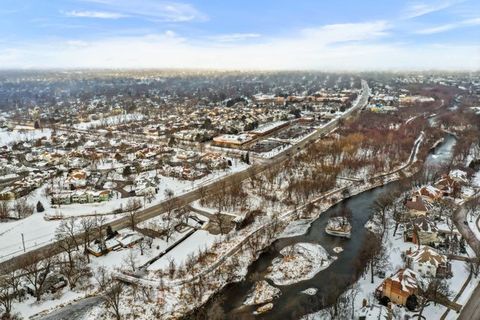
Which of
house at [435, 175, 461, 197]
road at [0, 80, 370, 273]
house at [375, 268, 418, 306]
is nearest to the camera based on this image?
→ house at [375, 268, 418, 306]

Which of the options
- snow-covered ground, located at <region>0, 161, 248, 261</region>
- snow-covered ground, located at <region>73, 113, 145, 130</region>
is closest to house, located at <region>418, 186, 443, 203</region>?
snow-covered ground, located at <region>0, 161, 248, 261</region>

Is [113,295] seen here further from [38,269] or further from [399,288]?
[399,288]

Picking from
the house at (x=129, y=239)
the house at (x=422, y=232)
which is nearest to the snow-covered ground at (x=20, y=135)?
the house at (x=129, y=239)

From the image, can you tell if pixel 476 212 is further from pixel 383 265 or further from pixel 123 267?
pixel 123 267

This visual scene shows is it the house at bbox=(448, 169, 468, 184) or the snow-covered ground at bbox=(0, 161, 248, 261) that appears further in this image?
the house at bbox=(448, 169, 468, 184)

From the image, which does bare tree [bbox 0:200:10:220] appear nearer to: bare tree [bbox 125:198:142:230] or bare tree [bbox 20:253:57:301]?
bare tree [bbox 20:253:57:301]

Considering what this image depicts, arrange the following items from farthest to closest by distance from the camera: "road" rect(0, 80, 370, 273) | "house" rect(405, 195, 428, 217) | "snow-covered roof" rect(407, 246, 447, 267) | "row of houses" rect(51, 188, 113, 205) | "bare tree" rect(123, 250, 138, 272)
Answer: "row of houses" rect(51, 188, 113, 205) → "house" rect(405, 195, 428, 217) → "road" rect(0, 80, 370, 273) → "bare tree" rect(123, 250, 138, 272) → "snow-covered roof" rect(407, 246, 447, 267)

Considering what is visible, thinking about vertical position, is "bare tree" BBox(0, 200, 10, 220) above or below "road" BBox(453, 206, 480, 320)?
above

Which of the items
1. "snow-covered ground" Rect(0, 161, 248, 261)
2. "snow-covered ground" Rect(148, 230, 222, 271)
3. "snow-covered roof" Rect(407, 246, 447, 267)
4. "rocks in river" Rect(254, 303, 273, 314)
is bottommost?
"rocks in river" Rect(254, 303, 273, 314)
